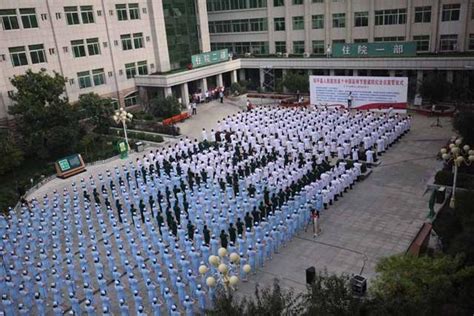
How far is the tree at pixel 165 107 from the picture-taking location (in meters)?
27.3

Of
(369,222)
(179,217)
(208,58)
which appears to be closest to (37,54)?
(208,58)

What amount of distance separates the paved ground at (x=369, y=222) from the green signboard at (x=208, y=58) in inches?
534

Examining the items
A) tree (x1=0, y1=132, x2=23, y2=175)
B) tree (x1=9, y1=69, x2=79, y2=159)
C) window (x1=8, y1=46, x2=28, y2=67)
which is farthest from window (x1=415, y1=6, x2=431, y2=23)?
tree (x1=0, y1=132, x2=23, y2=175)

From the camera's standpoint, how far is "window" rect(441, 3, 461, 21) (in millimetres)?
26422

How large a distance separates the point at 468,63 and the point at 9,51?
2459 cm

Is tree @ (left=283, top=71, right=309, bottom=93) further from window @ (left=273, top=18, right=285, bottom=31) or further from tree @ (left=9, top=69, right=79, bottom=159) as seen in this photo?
tree @ (left=9, top=69, right=79, bottom=159)

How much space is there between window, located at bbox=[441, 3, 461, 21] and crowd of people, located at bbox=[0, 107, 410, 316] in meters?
9.79

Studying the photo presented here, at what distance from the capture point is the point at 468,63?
80.0 ft

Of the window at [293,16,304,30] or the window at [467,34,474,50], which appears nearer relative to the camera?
the window at [467,34,474,50]

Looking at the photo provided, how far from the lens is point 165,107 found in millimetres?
27281

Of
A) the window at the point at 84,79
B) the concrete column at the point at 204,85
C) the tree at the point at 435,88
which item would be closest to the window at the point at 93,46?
the window at the point at 84,79

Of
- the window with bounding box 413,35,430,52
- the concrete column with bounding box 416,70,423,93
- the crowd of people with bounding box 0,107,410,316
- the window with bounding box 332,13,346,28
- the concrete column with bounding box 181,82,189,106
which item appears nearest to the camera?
the crowd of people with bounding box 0,107,410,316

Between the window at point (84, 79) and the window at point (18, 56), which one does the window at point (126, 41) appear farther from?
the window at point (18, 56)

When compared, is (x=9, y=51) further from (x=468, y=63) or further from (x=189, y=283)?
(x=468, y=63)
